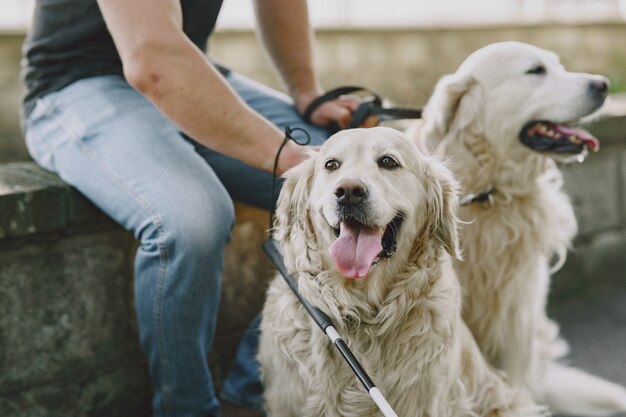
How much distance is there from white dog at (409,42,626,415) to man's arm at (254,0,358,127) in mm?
464

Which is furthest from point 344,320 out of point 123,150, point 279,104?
point 279,104

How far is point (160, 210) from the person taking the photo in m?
2.36

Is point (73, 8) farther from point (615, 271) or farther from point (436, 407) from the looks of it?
point (615, 271)

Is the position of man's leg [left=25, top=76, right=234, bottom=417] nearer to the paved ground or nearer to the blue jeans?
the blue jeans

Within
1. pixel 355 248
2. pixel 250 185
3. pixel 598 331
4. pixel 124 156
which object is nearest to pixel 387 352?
pixel 355 248

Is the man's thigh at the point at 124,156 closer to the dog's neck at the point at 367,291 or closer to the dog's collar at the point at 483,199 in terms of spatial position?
the dog's neck at the point at 367,291

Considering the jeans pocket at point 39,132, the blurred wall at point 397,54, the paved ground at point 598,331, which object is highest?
the jeans pocket at point 39,132

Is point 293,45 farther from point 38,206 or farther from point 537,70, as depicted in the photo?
point 38,206

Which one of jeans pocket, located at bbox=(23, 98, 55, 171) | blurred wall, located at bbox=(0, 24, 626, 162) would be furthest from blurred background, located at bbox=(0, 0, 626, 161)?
jeans pocket, located at bbox=(23, 98, 55, 171)

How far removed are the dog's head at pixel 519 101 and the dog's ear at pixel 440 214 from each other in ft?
2.32

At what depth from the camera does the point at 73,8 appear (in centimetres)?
261

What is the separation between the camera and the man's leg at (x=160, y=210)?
2.37m

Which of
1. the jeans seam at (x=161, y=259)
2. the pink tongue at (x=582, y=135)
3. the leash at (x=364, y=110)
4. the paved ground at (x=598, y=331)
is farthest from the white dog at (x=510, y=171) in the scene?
the jeans seam at (x=161, y=259)

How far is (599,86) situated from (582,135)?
21cm
